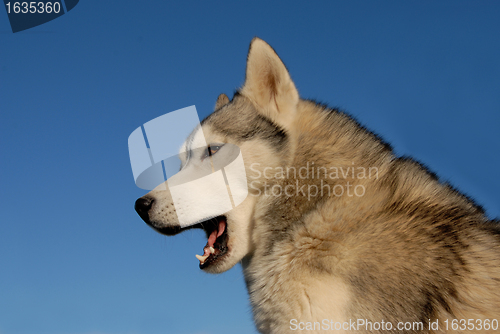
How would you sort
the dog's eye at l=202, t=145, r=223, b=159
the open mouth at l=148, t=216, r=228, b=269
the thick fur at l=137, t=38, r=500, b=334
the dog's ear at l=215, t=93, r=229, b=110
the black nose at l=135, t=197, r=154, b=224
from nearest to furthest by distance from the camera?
the thick fur at l=137, t=38, r=500, b=334
the black nose at l=135, t=197, r=154, b=224
the open mouth at l=148, t=216, r=228, b=269
the dog's eye at l=202, t=145, r=223, b=159
the dog's ear at l=215, t=93, r=229, b=110

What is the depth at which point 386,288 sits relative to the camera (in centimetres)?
311

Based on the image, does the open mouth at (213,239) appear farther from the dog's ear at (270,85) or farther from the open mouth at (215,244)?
the dog's ear at (270,85)

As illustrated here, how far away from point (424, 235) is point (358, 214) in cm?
56

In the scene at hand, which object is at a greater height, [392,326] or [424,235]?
[424,235]

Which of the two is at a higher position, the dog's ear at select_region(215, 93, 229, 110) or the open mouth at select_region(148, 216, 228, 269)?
the dog's ear at select_region(215, 93, 229, 110)

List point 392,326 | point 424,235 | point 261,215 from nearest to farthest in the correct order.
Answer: point 392,326 → point 424,235 → point 261,215

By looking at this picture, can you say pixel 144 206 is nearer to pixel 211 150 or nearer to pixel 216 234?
pixel 216 234

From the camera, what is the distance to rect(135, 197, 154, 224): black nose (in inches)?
160

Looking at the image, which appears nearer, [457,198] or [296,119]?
[457,198]

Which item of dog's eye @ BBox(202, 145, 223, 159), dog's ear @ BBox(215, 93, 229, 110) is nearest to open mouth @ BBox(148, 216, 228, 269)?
dog's eye @ BBox(202, 145, 223, 159)

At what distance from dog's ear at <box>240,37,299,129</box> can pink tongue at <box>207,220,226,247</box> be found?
1235mm

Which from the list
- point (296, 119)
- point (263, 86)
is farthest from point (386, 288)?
point (263, 86)

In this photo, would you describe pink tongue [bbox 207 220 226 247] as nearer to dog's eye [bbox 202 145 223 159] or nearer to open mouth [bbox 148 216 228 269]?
open mouth [bbox 148 216 228 269]

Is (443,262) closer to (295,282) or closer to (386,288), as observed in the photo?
(386,288)
